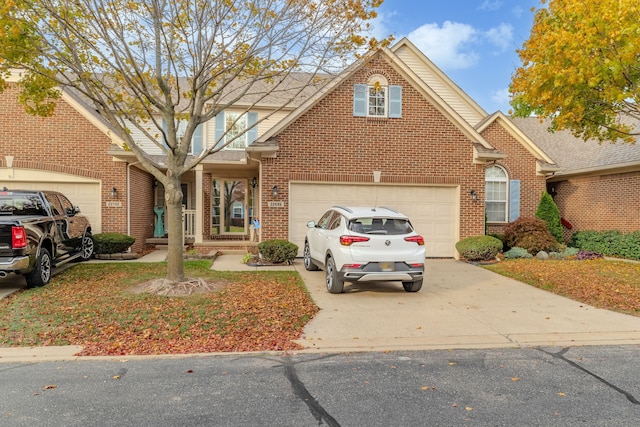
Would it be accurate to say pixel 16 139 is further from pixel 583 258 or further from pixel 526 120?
pixel 526 120

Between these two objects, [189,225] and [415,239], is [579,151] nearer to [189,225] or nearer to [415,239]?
[415,239]

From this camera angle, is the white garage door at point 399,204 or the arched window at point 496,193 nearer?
the white garage door at point 399,204

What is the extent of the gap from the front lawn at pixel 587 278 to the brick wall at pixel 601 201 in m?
2.71

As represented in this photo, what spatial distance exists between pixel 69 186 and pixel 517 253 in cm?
1438

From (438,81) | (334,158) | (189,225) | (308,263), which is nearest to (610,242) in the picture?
(438,81)

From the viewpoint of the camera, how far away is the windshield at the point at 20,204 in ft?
29.6

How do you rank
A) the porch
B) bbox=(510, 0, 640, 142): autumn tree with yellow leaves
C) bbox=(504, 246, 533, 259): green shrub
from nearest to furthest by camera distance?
bbox=(510, 0, 640, 142): autumn tree with yellow leaves
bbox=(504, 246, 533, 259): green shrub
the porch

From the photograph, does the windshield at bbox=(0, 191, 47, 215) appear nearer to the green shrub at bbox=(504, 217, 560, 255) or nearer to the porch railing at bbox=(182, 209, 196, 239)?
the porch railing at bbox=(182, 209, 196, 239)

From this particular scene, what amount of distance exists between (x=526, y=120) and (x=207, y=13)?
19633 mm

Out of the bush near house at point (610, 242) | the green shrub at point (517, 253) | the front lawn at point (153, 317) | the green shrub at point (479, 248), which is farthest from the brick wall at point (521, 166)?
the front lawn at point (153, 317)

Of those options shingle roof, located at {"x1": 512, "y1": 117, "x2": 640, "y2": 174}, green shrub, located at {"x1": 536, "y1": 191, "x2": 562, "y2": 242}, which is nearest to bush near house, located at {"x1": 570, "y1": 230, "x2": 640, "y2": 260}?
green shrub, located at {"x1": 536, "y1": 191, "x2": 562, "y2": 242}

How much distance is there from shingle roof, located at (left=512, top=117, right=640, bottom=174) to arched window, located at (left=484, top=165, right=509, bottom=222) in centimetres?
249

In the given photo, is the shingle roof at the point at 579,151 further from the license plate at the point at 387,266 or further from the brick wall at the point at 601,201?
the license plate at the point at 387,266

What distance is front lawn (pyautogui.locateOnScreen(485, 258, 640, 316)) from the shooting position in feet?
25.9
